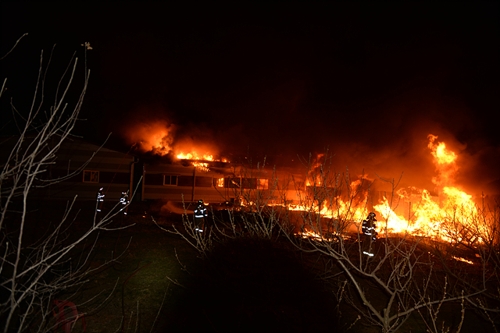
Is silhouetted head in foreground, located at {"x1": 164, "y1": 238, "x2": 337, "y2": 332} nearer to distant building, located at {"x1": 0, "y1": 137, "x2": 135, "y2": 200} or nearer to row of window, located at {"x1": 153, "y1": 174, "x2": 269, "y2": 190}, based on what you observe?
distant building, located at {"x1": 0, "y1": 137, "x2": 135, "y2": 200}

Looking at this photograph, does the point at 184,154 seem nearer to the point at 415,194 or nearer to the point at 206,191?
the point at 206,191

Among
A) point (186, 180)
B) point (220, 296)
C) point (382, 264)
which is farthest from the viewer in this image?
point (186, 180)

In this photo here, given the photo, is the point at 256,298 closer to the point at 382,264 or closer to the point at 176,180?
the point at 382,264

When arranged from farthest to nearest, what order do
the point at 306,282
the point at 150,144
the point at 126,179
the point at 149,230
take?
the point at 150,144, the point at 126,179, the point at 149,230, the point at 306,282

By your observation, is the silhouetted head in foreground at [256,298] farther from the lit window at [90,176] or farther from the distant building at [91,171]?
the lit window at [90,176]

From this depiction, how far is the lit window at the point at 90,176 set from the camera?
21625 millimetres

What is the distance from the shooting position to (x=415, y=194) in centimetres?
2055

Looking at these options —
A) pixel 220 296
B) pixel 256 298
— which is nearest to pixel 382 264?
pixel 256 298

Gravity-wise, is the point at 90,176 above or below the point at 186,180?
below

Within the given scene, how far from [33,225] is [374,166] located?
18.2 metres

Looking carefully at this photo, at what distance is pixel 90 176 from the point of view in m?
22.0

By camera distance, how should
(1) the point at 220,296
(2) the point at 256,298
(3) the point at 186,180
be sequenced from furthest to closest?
(3) the point at 186,180
(1) the point at 220,296
(2) the point at 256,298

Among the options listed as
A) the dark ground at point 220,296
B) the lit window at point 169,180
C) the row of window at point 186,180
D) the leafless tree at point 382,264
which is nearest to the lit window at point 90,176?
the row of window at point 186,180

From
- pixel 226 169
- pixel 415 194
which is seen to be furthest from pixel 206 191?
pixel 415 194
